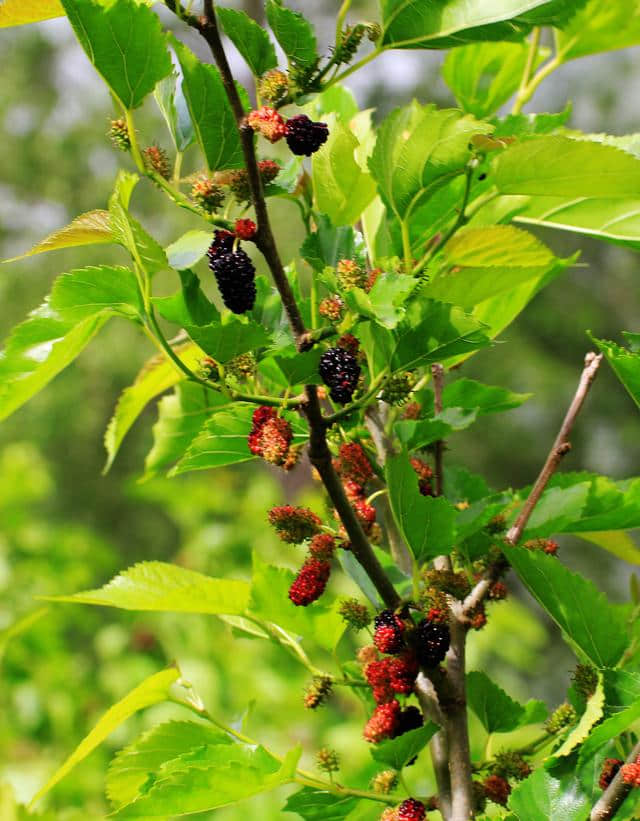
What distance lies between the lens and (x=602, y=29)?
567 millimetres

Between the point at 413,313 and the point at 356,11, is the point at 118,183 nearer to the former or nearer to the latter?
the point at 413,313

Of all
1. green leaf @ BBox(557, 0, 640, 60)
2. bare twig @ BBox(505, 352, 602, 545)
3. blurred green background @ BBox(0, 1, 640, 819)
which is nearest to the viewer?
bare twig @ BBox(505, 352, 602, 545)

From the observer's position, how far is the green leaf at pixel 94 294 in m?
0.37

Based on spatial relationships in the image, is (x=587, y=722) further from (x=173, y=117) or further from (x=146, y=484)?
(x=146, y=484)

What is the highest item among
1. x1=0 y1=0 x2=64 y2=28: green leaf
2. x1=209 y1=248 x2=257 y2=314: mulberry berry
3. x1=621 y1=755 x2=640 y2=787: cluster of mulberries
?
x1=0 y1=0 x2=64 y2=28: green leaf

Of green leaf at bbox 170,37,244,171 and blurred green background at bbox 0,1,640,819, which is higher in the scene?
green leaf at bbox 170,37,244,171

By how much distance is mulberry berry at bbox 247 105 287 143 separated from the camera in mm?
344

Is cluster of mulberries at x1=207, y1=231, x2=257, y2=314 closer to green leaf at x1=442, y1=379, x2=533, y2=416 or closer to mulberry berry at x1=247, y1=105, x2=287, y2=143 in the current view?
mulberry berry at x1=247, y1=105, x2=287, y2=143

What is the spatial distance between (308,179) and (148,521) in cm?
405

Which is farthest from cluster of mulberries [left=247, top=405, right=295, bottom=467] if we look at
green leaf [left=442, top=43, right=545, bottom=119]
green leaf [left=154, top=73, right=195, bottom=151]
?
green leaf [left=442, top=43, right=545, bottom=119]

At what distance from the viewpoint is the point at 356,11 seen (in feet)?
13.6

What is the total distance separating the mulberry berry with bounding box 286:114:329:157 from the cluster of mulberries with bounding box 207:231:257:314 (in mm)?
42

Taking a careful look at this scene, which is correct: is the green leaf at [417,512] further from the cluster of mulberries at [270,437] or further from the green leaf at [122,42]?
the green leaf at [122,42]

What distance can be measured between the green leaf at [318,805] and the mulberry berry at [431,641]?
0.08 meters
